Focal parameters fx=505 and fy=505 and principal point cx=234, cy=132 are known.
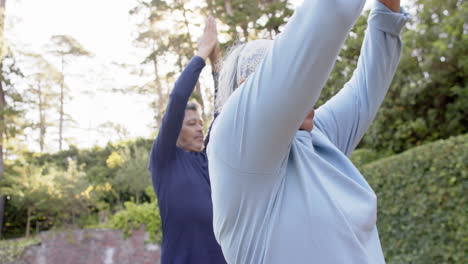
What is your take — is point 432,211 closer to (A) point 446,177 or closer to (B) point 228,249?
(A) point 446,177

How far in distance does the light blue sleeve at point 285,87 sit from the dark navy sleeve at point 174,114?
1.50 meters

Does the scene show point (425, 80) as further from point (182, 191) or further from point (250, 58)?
point (250, 58)

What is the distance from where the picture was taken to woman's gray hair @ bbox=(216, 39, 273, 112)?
1.24 meters

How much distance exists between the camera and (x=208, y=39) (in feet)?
7.52

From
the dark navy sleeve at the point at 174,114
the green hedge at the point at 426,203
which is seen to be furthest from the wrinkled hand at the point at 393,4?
the green hedge at the point at 426,203

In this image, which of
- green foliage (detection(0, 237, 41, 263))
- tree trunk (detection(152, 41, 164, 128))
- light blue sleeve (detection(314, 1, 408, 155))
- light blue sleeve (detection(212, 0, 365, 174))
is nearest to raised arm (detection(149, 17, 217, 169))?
light blue sleeve (detection(314, 1, 408, 155))

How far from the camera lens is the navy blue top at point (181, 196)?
2494 millimetres

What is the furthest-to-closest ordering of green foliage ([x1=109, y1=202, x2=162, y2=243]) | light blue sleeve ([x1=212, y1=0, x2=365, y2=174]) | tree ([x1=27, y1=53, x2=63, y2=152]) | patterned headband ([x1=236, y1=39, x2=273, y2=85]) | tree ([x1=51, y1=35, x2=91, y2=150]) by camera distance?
1. tree ([x1=51, y1=35, x2=91, y2=150])
2. tree ([x1=27, y1=53, x2=63, y2=152])
3. green foliage ([x1=109, y1=202, x2=162, y2=243])
4. patterned headband ([x1=236, y1=39, x2=273, y2=85])
5. light blue sleeve ([x1=212, y1=0, x2=365, y2=174])

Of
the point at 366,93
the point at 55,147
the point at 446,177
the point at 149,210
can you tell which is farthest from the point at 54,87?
the point at 366,93

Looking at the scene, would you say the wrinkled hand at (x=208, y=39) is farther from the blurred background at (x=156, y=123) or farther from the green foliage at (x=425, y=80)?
the green foliage at (x=425, y=80)

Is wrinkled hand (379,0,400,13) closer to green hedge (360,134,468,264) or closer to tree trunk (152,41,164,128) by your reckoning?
green hedge (360,134,468,264)

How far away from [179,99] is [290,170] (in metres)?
1.54

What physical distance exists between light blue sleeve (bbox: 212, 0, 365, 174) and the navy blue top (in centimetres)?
150

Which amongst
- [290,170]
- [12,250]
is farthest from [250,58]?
[12,250]
